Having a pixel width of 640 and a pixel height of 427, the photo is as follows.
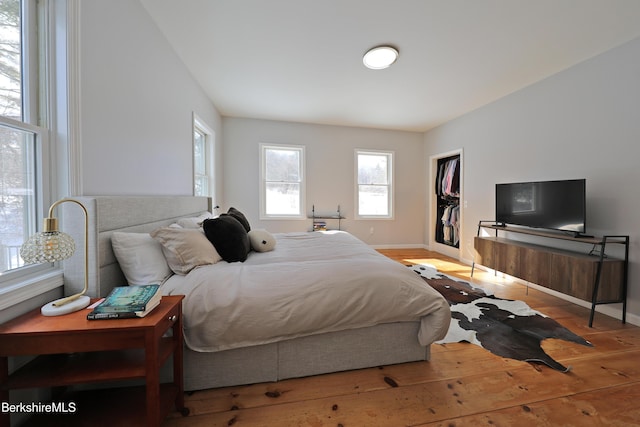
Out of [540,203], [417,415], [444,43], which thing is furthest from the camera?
[540,203]

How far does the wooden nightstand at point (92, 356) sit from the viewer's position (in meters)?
0.96

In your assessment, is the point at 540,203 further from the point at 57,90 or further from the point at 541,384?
the point at 57,90

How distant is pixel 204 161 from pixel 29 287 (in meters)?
3.13

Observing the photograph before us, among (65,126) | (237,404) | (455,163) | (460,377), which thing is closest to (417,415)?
(460,377)

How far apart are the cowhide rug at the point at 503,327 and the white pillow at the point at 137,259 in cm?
212

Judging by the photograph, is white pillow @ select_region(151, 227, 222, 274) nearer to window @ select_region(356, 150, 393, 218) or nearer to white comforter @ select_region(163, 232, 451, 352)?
white comforter @ select_region(163, 232, 451, 352)

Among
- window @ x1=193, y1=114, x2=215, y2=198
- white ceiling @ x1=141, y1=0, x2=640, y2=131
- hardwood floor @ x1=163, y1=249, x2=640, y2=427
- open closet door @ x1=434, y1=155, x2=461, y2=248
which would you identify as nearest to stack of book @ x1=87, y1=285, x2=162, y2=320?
hardwood floor @ x1=163, y1=249, x2=640, y2=427

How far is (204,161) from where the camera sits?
Answer: 399cm

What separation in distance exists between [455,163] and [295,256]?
403 centimetres

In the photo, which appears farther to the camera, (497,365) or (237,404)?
(497,365)

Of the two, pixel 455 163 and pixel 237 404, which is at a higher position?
pixel 455 163

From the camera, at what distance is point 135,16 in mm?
1913

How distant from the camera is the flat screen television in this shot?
8.33ft

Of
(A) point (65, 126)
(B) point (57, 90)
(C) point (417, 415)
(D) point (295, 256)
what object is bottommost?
(C) point (417, 415)
